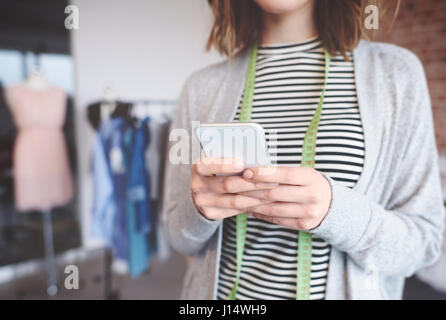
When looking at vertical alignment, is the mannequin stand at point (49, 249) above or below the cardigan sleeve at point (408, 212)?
below

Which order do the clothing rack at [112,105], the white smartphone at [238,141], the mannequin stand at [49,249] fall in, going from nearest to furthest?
the white smartphone at [238,141] → the clothing rack at [112,105] → the mannequin stand at [49,249]

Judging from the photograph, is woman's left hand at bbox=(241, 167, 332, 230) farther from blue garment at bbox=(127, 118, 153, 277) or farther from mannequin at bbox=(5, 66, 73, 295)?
mannequin at bbox=(5, 66, 73, 295)

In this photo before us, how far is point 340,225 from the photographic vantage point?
15.3 inches

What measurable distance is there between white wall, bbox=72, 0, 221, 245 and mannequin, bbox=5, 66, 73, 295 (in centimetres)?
105

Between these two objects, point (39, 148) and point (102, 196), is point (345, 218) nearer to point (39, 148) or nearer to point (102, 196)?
point (102, 196)

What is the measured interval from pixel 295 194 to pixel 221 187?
0.08 metres

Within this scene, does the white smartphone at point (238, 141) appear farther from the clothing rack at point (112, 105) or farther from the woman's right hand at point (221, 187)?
the clothing rack at point (112, 105)

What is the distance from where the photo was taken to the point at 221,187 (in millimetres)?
366

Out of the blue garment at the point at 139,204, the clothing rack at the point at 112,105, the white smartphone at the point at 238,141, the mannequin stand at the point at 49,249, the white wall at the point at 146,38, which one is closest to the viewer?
the white smartphone at the point at 238,141

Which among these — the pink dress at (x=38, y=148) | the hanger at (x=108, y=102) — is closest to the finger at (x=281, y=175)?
the hanger at (x=108, y=102)

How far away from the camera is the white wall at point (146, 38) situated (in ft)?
1.84

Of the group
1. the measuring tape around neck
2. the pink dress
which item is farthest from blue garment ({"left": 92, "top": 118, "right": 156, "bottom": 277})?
the measuring tape around neck

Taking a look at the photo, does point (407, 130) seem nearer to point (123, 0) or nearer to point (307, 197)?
point (307, 197)

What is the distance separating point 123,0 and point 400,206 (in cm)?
57
